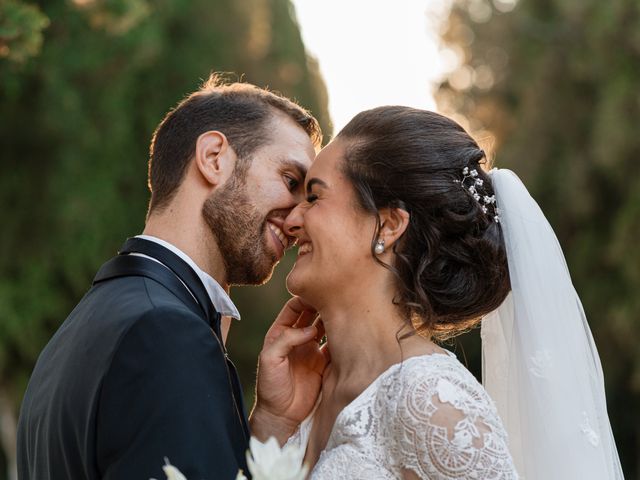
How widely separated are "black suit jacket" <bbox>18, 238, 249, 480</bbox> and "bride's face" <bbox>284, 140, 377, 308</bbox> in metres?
0.52

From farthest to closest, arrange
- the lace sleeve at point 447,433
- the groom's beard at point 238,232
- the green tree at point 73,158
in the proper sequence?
1. the green tree at point 73,158
2. the groom's beard at point 238,232
3. the lace sleeve at point 447,433

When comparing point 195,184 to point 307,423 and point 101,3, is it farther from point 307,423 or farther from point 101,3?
point 101,3

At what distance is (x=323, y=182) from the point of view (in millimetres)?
3398

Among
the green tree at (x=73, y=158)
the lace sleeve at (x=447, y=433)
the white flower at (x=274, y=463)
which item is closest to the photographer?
the white flower at (x=274, y=463)

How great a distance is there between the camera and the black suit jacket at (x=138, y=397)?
2.58 m

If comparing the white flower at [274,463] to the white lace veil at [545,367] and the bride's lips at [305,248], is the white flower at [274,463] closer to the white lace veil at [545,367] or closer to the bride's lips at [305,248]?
the bride's lips at [305,248]

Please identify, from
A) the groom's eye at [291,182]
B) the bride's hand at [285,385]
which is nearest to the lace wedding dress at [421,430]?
the bride's hand at [285,385]

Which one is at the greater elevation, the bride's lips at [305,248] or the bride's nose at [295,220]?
the bride's nose at [295,220]

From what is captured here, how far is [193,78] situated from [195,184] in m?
13.5

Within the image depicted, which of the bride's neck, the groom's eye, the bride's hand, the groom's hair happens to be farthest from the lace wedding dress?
the groom's hair

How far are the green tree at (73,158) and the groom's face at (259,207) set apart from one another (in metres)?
5.26

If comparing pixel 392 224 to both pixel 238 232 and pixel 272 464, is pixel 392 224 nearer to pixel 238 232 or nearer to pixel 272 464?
pixel 238 232

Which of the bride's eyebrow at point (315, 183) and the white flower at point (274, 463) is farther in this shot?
the bride's eyebrow at point (315, 183)

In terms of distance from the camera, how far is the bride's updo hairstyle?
330cm
